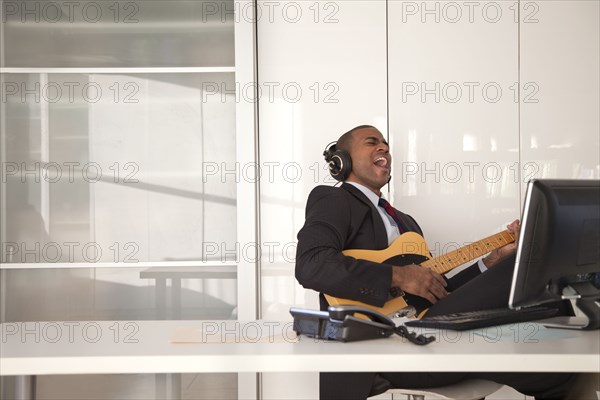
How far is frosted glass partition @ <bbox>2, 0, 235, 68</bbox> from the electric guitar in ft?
4.76

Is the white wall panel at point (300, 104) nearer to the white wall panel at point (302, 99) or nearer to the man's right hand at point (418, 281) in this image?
the white wall panel at point (302, 99)

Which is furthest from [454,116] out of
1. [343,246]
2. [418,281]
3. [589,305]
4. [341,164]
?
[589,305]

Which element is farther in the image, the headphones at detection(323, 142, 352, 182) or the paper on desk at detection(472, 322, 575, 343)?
the headphones at detection(323, 142, 352, 182)

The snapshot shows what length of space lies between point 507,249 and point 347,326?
3.93ft

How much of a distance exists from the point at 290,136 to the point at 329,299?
1.20 metres

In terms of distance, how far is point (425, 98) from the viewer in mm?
3898

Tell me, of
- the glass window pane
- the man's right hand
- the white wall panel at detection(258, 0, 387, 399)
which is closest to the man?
the man's right hand

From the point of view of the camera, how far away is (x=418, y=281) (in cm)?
Result: 255

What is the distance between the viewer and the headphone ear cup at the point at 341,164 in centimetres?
330

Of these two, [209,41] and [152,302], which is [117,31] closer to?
[209,41]

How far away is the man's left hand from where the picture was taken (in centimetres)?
283

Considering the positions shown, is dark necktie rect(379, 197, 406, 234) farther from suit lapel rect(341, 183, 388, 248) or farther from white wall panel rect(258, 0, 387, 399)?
white wall panel rect(258, 0, 387, 399)

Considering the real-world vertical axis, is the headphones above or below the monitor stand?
above

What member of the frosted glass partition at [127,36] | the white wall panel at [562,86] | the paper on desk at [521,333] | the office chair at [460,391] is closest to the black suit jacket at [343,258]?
the office chair at [460,391]
